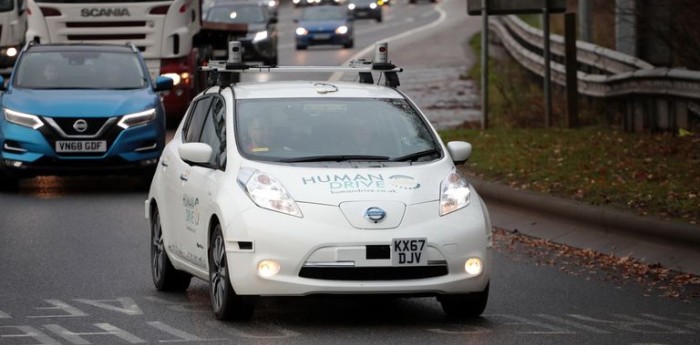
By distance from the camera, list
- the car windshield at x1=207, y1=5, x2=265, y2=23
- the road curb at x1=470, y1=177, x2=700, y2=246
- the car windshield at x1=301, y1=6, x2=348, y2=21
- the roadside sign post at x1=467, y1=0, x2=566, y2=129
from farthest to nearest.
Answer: the car windshield at x1=301, y1=6, x2=348, y2=21 → the car windshield at x1=207, y1=5, x2=265, y2=23 → the roadside sign post at x1=467, y1=0, x2=566, y2=129 → the road curb at x1=470, y1=177, x2=700, y2=246

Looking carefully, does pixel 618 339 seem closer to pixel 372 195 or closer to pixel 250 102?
pixel 372 195

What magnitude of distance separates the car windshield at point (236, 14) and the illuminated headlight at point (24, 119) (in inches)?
1072

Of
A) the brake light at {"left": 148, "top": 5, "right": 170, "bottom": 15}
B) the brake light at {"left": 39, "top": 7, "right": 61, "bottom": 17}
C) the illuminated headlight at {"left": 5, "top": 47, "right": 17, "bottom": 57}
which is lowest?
the illuminated headlight at {"left": 5, "top": 47, "right": 17, "bottom": 57}

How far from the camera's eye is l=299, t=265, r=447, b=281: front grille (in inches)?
392

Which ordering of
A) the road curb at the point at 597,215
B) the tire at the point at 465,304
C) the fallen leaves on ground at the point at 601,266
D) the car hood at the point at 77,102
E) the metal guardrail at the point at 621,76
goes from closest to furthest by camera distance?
the tire at the point at 465,304 < the fallen leaves on ground at the point at 601,266 < the road curb at the point at 597,215 < the car hood at the point at 77,102 < the metal guardrail at the point at 621,76

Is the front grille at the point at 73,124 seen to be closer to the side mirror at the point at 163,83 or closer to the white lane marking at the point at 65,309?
the side mirror at the point at 163,83

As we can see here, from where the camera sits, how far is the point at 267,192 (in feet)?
33.4

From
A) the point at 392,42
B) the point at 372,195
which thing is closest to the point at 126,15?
the point at 372,195

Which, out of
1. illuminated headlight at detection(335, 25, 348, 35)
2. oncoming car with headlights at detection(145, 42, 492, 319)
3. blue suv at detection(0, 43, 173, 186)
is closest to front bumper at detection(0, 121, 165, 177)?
blue suv at detection(0, 43, 173, 186)

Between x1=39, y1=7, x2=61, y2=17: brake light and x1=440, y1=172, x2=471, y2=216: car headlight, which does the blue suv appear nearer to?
x1=39, y1=7, x2=61, y2=17: brake light

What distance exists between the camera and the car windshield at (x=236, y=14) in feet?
153

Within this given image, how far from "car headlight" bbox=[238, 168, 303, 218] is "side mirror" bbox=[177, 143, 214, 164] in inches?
18.5

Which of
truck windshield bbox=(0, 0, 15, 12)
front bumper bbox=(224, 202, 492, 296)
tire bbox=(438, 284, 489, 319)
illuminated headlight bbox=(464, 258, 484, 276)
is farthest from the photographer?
truck windshield bbox=(0, 0, 15, 12)

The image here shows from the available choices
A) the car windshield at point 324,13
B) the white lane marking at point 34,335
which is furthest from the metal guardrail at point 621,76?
the car windshield at point 324,13
